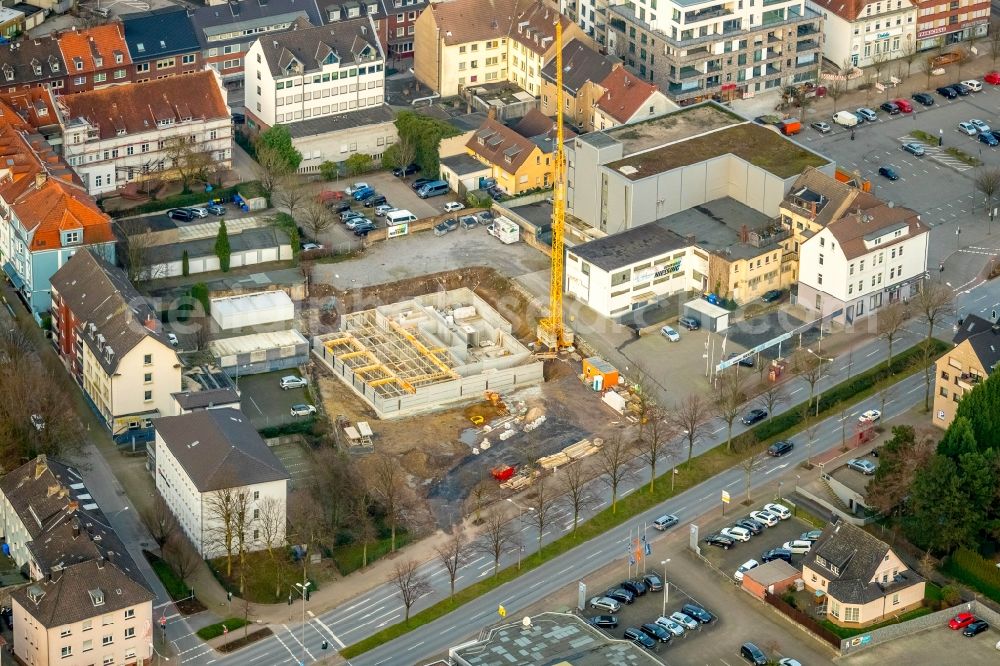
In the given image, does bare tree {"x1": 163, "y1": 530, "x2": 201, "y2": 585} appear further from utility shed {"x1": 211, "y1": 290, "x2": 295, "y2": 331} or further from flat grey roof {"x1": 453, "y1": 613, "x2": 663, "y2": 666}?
utility shed {"x1": 211, "y1": 290, "x2": 295, "y2": 331}

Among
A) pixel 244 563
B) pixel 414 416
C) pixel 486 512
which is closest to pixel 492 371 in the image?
pixel 414 416

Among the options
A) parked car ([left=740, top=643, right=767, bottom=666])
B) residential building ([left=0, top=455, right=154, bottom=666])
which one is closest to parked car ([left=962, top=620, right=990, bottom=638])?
parked car ([left=740, top=643, right=767, bottom=666])

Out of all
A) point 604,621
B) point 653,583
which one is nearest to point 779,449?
point 653,583

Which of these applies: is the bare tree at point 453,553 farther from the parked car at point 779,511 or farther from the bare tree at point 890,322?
the bare tree at point 890,322

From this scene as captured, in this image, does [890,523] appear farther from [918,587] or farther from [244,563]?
[244,563]

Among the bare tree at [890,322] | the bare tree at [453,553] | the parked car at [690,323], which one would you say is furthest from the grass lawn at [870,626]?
the parked car at [690,323]

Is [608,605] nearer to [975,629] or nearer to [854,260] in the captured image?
A: [975,629]
